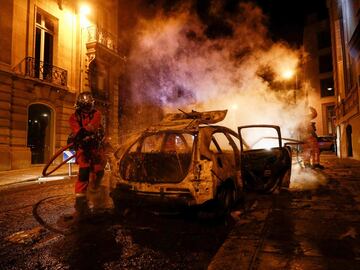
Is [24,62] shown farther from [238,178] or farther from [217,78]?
[238,178]

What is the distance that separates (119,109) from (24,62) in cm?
939

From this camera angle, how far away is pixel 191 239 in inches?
140

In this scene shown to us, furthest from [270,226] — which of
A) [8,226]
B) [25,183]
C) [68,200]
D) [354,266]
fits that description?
[25,183]

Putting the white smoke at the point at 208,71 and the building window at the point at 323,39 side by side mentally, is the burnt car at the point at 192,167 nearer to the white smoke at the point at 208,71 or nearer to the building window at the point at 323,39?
the white smoke at the point at 208,71

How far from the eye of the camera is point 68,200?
5.97 metres

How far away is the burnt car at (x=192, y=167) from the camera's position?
12.7 feet

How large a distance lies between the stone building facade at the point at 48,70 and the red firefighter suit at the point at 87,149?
30.0ft

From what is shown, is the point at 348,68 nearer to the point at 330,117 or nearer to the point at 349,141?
the point at 349,141

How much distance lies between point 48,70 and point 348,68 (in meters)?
18.0

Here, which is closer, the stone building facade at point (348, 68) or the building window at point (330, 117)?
the stone building facade at point (348, 68)

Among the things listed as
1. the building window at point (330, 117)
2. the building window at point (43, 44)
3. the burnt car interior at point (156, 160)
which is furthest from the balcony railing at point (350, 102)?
the building window at point (43, 44)

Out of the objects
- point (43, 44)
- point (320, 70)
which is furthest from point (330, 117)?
point (43, 44)

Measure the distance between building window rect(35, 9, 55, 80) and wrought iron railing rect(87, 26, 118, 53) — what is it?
8.10ft

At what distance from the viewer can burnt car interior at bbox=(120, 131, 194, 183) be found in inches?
178
